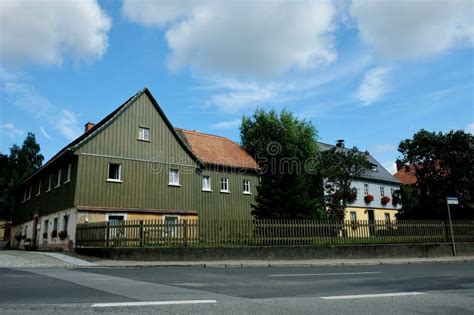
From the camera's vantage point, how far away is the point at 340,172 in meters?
28.6

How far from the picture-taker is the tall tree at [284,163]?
77.3ft

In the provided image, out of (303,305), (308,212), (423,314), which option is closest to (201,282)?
(303,305)

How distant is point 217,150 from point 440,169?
1685 cm

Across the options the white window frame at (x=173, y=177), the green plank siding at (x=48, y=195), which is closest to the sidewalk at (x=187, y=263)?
the green plank siding at (x=48, y=195)

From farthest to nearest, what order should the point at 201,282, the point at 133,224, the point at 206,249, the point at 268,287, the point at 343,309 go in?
the point at 133,224
the point at 206,249
the point at 201,282
the point at 268,287
the point at 343,309

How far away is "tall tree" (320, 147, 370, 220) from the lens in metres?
28.5

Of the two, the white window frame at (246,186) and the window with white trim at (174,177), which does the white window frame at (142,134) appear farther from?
the white window frame at (246,186)

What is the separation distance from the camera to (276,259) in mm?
19125

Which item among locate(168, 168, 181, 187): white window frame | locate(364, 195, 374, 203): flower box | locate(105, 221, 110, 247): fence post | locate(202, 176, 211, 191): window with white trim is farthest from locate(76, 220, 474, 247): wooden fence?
locate(364, 195, 374, 203): flower box

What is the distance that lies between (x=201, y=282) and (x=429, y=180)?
778 inches

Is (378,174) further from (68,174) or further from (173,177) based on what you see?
(68,174)

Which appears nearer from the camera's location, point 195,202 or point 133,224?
point 133,224

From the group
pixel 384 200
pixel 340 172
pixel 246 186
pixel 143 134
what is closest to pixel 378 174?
pixel 384 200

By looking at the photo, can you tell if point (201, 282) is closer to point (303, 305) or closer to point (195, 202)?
point (303, 305)
